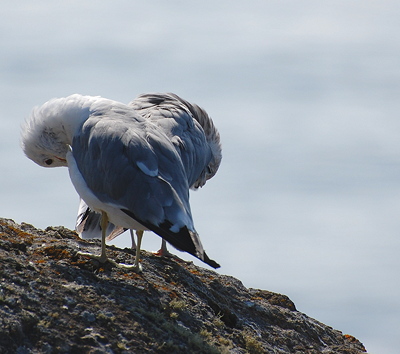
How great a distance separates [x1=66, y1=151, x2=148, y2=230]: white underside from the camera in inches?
282

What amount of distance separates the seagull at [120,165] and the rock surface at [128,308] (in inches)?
18.6

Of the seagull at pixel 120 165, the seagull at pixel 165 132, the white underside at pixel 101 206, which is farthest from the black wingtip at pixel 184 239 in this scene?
the seagull at pixel 165 132

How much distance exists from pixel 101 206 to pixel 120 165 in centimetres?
46

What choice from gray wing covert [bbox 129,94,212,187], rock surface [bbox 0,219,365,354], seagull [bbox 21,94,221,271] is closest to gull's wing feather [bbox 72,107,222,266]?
seagull [bbox 21,94,221,271]

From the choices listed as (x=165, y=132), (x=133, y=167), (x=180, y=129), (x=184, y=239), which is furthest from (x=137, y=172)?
(x=180, y=129)

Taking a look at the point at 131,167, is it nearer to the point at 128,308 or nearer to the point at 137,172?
the point at 137,172

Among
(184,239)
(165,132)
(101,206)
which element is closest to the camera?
(184,239)

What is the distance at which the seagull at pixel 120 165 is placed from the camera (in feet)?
21.9

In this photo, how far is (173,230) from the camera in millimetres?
6480

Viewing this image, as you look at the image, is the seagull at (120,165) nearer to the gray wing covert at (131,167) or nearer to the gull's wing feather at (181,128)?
the gray wing covert at (131,167)

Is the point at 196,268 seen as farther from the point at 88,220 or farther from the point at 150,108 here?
the point at 150,108

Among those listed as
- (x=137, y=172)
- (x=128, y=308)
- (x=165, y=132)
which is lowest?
(x=128, y=308)

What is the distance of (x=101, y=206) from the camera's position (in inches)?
285

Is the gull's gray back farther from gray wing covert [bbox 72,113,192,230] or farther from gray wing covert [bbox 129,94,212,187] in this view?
gray wing covert [bbox 129,94,212,187]
